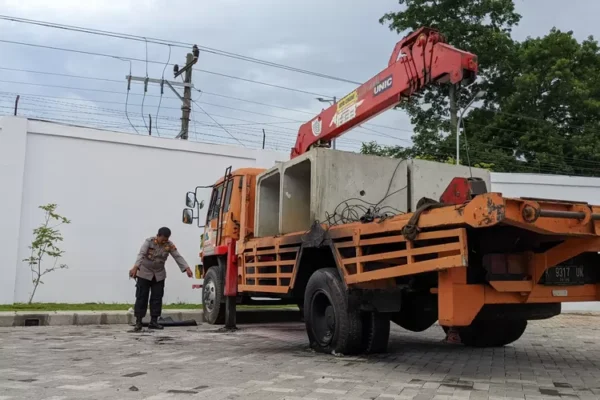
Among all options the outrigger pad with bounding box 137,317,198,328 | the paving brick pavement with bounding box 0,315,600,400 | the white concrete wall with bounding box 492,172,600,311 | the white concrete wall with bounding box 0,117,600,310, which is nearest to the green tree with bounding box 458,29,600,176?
the white concrete wall with bounding box 492,172,600,311

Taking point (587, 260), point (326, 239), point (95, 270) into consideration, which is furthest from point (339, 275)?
point (95, 270)

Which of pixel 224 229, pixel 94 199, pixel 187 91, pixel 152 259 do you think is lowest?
pixel 152 259

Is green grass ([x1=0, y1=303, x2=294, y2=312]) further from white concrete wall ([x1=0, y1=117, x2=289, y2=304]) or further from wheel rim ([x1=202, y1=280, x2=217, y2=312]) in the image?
wheel rim ([x1=202, y1=280, x2=217, y2=312])

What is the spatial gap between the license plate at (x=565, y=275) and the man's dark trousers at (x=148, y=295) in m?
6.16

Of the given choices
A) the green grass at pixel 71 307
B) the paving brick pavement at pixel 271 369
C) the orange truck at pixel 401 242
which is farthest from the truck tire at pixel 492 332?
the green grass at pixel 71 307

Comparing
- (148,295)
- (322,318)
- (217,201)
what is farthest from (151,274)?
(322,318)

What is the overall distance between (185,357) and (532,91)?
20869 millimetres

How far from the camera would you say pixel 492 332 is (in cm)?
714

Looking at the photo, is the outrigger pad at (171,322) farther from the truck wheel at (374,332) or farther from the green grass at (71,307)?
the truck wheel at (374,332)

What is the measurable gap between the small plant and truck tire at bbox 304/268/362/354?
22.3 feet

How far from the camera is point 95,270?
1205cm

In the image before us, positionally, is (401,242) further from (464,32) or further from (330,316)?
(464,32)

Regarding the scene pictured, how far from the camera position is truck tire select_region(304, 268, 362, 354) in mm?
5875

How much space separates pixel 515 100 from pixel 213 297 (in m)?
18.1
